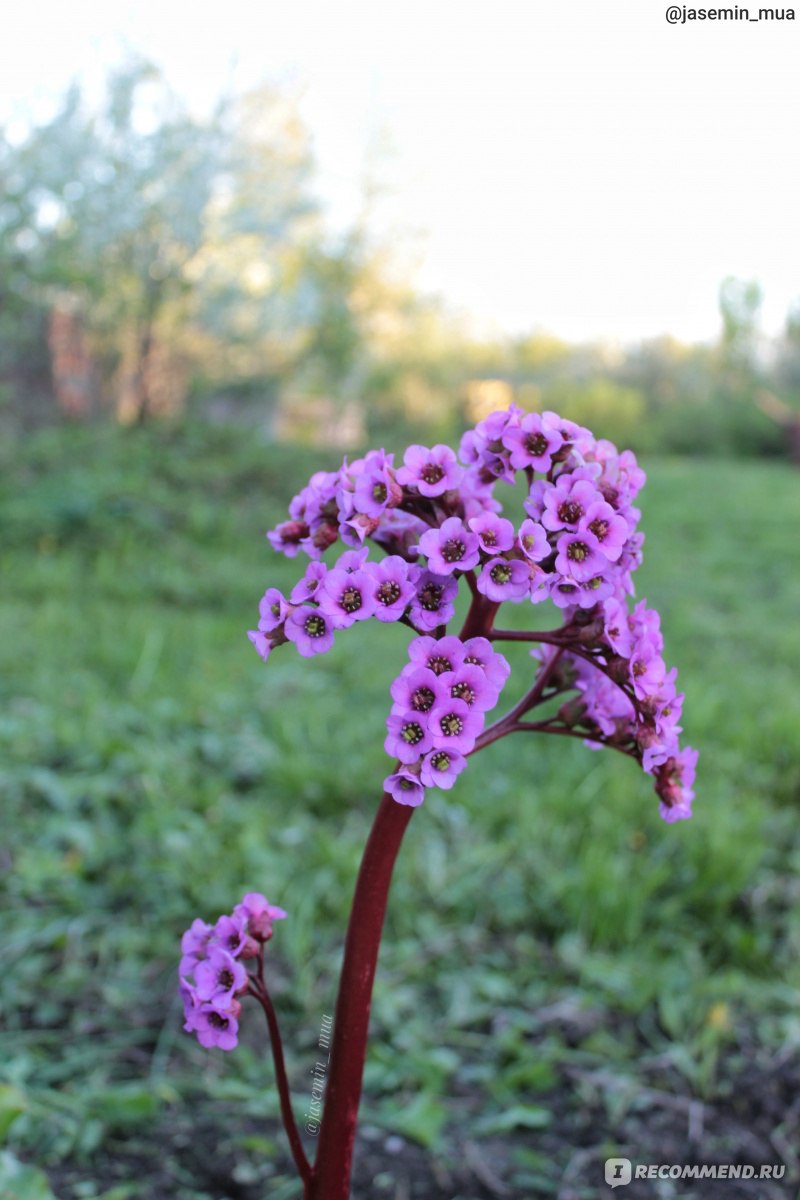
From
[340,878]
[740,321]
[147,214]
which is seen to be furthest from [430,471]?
[740,321]

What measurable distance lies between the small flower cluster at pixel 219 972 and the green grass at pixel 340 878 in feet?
1.91

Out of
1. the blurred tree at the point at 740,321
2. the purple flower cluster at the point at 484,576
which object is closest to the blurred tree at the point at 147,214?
the purple flower cluster at the point at 484,576

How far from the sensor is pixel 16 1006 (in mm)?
1844

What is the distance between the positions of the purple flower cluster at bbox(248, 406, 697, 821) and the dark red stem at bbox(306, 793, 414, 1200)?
0.11 m

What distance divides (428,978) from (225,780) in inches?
36.8

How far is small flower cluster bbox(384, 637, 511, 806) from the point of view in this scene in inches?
31.0

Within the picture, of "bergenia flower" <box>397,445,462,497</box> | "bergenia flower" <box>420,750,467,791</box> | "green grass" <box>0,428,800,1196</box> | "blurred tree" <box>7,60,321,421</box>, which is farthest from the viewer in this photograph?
"blurred tree" <box>7,60,321,421</box>

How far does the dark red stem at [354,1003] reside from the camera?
2.93 ft

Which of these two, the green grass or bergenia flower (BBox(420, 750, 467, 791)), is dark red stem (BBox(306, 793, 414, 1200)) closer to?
bergenia flower (BBox(420, 750, 467, 791))

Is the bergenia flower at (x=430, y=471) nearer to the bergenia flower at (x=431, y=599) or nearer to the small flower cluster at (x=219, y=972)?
the bergenia flower at (x=431, y=599)

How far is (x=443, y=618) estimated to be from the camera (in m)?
0.83

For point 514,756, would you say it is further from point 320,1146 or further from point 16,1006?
point 320,1146

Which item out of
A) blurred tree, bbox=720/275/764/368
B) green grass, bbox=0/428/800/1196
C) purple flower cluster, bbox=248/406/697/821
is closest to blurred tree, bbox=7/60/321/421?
green grass, bbox=0/428/800/1196

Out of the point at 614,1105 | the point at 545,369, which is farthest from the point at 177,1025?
the point at 545,369
